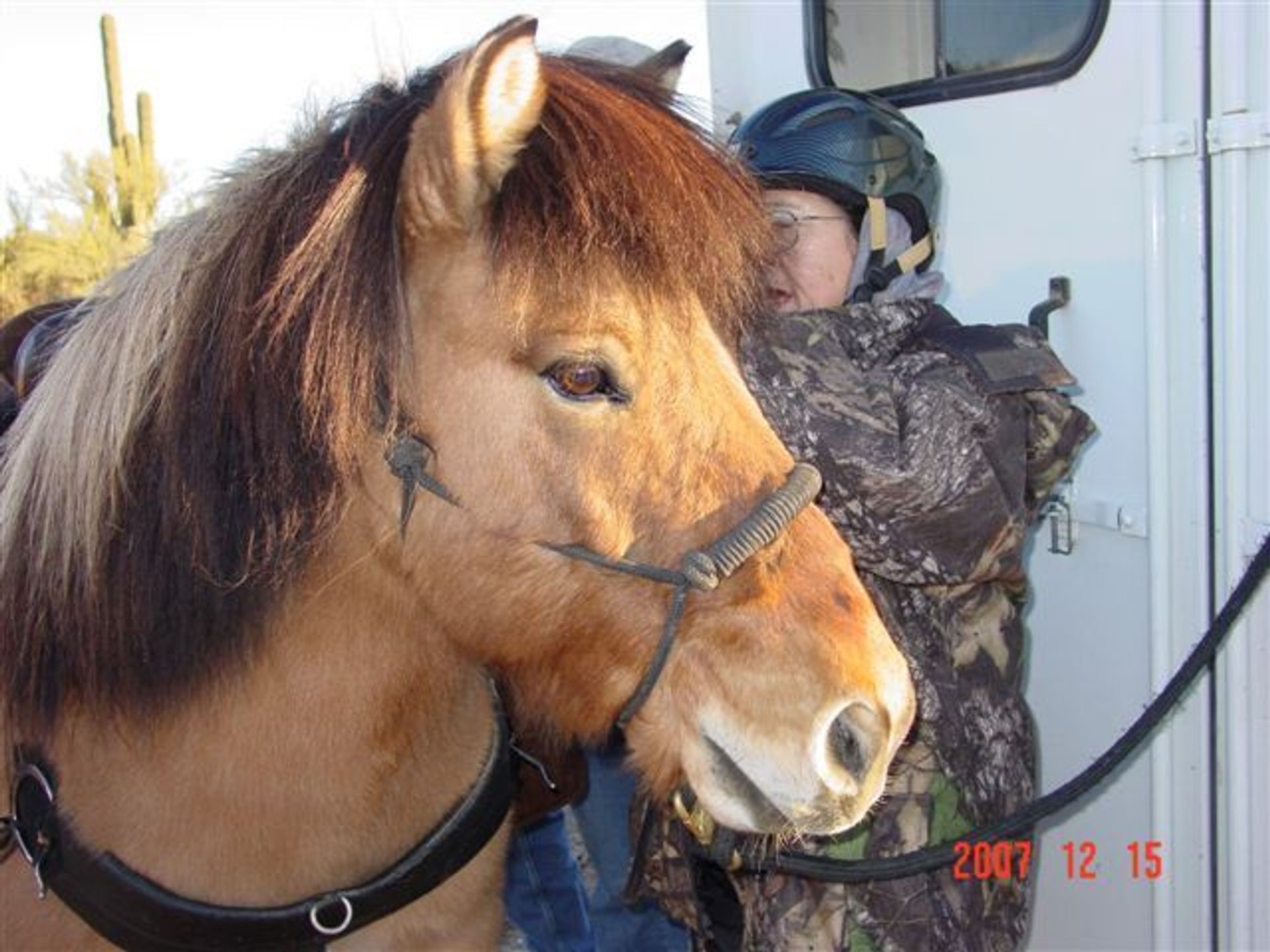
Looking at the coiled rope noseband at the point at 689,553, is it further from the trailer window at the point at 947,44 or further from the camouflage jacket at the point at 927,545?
the trailer window at the point at 947,44

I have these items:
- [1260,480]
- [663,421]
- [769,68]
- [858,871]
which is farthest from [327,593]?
[769,68]

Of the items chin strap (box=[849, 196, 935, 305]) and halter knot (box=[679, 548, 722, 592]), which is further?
chin strap (box=[849, 196, 935, 305])

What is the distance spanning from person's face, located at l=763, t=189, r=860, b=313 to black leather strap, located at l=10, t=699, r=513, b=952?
1.48m

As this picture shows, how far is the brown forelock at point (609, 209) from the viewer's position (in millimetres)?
1648

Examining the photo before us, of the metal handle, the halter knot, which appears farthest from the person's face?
the halter knot

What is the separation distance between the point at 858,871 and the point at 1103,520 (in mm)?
1150

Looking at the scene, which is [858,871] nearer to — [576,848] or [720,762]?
[720,762]

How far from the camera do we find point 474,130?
61.4 inches

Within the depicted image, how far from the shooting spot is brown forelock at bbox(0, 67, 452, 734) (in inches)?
65.7
